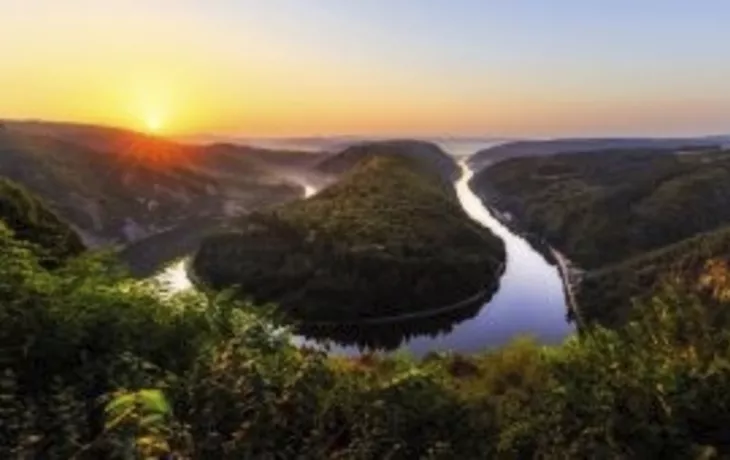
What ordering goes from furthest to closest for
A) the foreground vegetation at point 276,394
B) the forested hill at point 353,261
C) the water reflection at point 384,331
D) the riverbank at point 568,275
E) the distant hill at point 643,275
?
1. the forested hill at point 353,261
2. the riverbank at point 568,275
3. the distant hill at point 643,275
4. the water reflection at point 384,331
5. the foreground vegetation at point 276,394

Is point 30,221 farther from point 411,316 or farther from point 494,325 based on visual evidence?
point 411,316

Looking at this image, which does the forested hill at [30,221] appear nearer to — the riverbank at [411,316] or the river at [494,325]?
the river at [494,325]

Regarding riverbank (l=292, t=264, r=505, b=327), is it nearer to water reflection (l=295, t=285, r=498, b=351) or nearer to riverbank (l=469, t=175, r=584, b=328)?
water reflection (l=295, t=285, r=498, b=351)

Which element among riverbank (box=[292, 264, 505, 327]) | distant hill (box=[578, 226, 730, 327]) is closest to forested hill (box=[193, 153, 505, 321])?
riverbank (box=[292, 264, 505, 327])

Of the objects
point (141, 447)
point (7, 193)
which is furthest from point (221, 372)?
point (7, 193)

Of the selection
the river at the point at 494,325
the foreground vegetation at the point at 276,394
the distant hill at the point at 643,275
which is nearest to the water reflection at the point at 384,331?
the river at the point at 494,325
